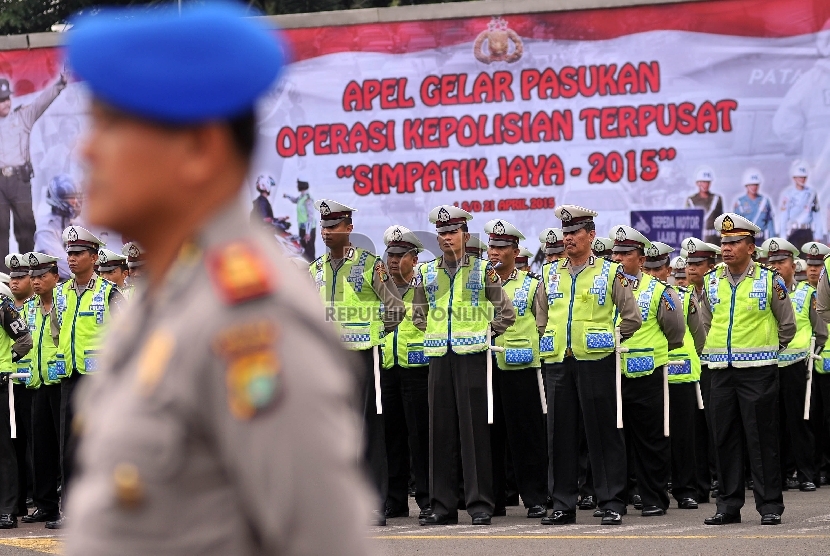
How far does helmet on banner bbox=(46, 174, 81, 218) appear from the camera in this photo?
2400 centimetres

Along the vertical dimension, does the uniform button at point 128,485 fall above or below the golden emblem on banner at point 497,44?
below

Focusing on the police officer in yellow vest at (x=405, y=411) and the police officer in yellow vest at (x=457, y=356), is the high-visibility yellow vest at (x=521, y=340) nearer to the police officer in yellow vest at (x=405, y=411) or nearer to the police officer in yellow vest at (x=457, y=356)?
the police officer in yellow vest at (x=405, y=411)

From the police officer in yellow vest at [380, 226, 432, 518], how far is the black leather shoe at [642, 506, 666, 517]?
1.93 meters

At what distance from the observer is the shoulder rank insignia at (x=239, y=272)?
6.42 ft

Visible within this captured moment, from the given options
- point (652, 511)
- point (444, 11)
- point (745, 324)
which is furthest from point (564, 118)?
point (745, 324)

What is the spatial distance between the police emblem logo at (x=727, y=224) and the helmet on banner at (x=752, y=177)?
373 inches

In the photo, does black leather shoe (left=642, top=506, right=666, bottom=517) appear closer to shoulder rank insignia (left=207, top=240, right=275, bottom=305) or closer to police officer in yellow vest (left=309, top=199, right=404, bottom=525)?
police officer in yellow vest (left=309, top=199, right=404, bottom=525)

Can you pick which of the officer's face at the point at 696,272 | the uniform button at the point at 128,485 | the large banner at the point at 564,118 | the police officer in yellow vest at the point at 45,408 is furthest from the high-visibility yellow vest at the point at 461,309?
the uniform button at the point at 128,485

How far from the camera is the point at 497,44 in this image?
22719 millimetres

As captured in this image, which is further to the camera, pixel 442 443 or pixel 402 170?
pixel 402 170

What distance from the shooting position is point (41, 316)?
14500mm

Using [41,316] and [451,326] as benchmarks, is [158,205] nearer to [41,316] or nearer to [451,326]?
[451,326]

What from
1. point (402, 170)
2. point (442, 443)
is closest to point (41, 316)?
point (442, 443)

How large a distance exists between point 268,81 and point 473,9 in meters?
21.0
